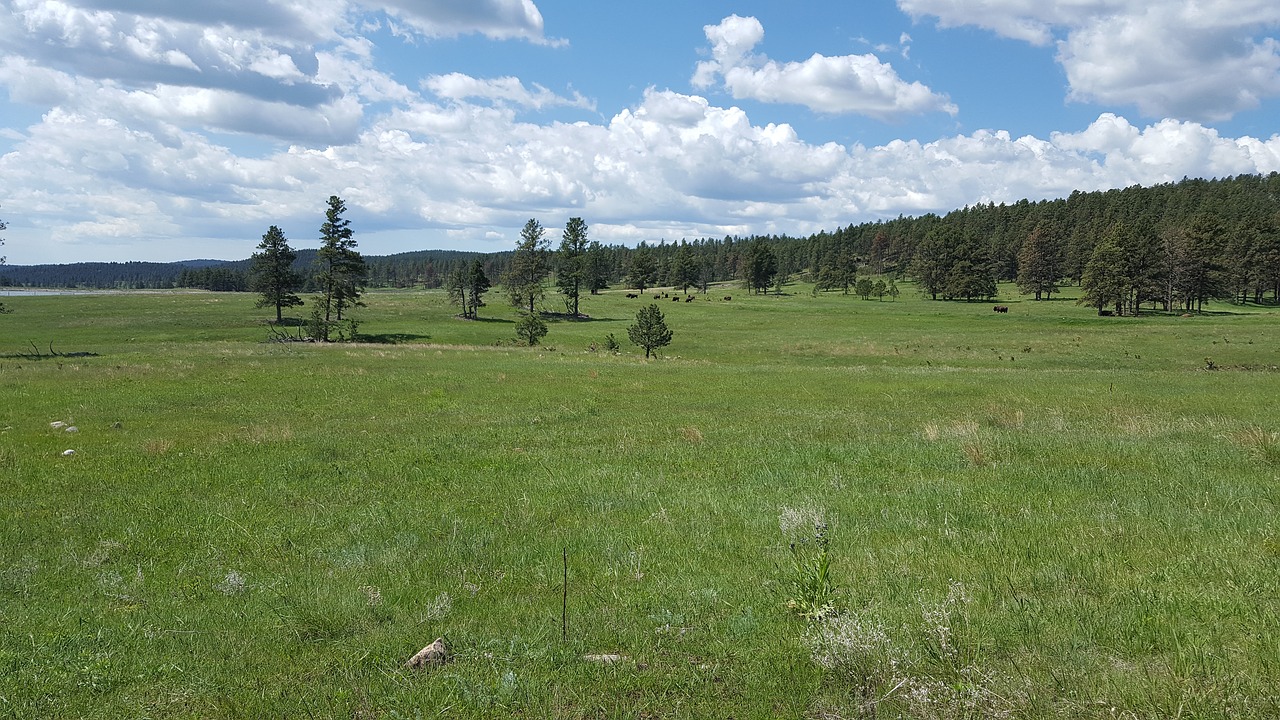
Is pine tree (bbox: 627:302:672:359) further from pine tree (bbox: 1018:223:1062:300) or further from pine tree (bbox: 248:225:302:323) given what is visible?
pine tree (bbox: 1018:223:1062:300)

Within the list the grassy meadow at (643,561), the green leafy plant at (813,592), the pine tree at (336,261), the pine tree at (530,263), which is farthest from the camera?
the pine tree at (530,263)

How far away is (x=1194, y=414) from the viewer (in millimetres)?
18484

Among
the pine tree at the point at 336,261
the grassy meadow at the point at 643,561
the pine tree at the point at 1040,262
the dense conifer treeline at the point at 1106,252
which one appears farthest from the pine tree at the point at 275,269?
the pine tree at the point at 1040,262

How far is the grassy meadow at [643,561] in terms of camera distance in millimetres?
4906

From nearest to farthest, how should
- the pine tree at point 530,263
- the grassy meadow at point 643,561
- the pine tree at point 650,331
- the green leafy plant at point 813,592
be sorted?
1. the grassy meadow at point 643,561
2. the green leafy plant at point 813,592
3. the pine tree at point 650,331
4. the pine tree at point 530,263

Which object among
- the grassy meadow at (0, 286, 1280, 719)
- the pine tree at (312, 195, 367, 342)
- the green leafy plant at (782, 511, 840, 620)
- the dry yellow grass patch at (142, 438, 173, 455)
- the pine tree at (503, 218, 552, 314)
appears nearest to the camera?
the grassy meadow at (0, 286, 1280, 719)

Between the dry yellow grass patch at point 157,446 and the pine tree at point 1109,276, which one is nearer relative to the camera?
the dry yellow grass patch at point 157,446

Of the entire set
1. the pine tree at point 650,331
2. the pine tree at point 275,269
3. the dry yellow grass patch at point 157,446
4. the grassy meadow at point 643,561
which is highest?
the pine tree at point 275,269

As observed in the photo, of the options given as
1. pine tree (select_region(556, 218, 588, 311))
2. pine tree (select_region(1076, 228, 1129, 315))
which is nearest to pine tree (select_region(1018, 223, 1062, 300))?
pine tree (select_region(1076, 228, 1129, 315))

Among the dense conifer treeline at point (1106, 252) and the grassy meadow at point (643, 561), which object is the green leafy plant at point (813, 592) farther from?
the dense conifer treeline at point (1106, 252)

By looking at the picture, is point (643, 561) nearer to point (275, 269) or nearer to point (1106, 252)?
point (275, 269)

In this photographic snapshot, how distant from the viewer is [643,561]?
25.4 feet

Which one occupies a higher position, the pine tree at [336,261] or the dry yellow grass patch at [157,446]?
the pine tree at [336,261]

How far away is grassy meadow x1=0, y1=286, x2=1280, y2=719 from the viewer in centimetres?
491
